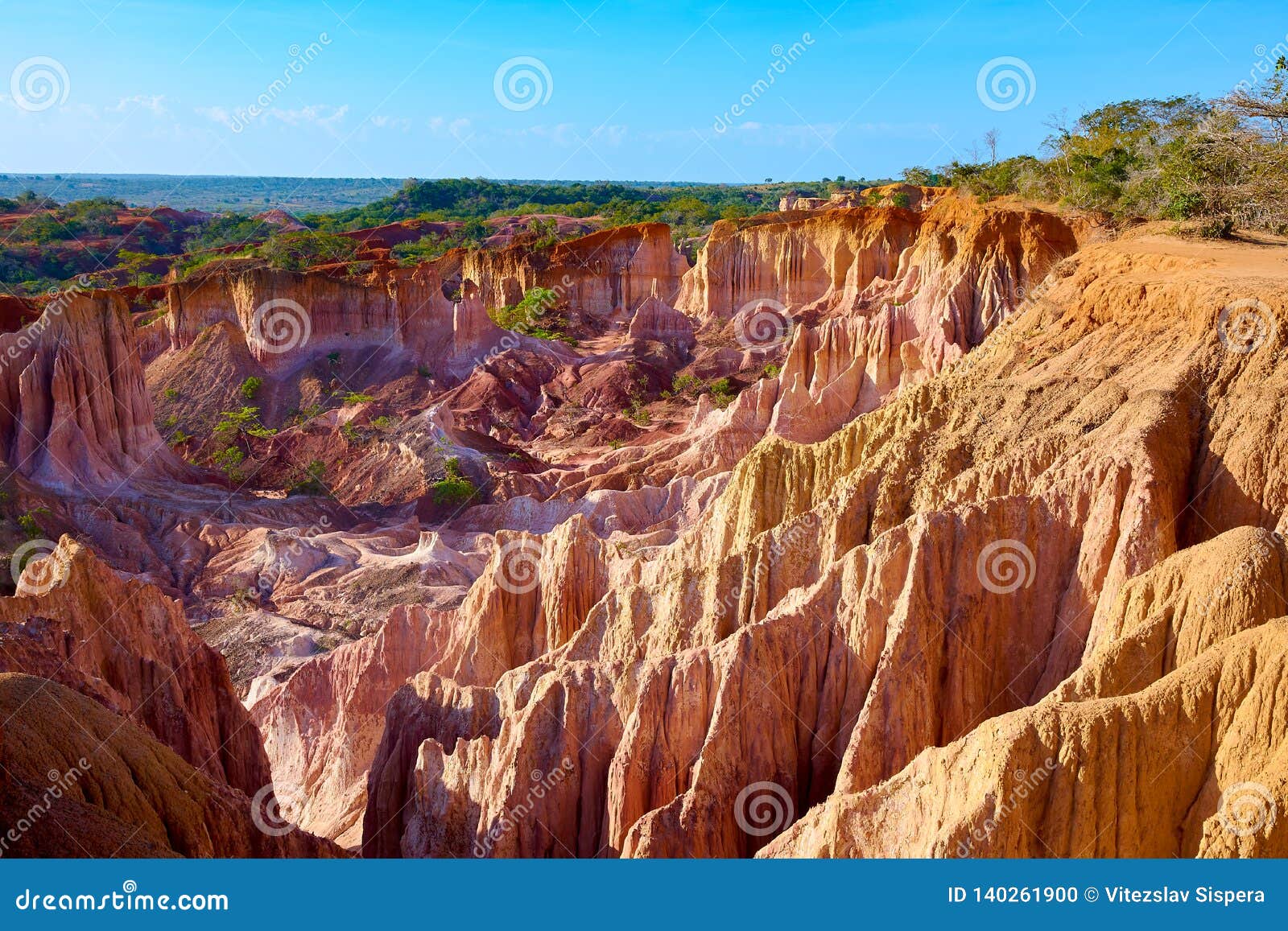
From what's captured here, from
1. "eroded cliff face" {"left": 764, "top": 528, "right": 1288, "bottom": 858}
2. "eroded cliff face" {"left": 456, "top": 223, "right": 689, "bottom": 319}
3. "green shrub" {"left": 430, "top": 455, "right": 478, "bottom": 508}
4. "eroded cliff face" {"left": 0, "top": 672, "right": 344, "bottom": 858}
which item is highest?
"eroded cliff face" {"left": 456, "top": 223, "right": 689, "bottom": 319}

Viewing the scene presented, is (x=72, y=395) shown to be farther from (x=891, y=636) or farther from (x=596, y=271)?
(x=596, y=271)

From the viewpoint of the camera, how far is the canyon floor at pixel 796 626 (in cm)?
1144

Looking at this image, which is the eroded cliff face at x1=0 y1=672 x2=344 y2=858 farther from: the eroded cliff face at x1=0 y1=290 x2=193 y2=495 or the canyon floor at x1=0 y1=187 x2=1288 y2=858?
the eroded cliff face at x1=0 y1=290 x2=193 y2=495

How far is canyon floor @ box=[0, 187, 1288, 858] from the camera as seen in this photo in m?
11.4

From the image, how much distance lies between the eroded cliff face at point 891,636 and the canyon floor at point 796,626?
47mm

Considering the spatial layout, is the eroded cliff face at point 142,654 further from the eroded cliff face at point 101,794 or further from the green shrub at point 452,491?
the green shrub at point 452,491

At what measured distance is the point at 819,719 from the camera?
612 inches

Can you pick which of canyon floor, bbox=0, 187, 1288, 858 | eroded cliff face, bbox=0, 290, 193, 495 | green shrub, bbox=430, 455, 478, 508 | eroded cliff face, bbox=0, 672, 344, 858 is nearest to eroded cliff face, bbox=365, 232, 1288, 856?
canyon floor, bbox=0, 187, 1288, 858

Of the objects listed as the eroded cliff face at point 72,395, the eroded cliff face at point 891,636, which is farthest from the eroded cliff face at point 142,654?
the eroded cliff face at point 72,395

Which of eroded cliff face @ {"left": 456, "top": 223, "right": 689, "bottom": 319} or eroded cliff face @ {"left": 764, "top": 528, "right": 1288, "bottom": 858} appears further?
eroded cliff face @ {"left": 456, "top": 223, "right": 689, "bottom": 319}

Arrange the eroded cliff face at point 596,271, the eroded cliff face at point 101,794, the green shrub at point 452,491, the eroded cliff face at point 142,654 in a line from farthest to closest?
the eroded cliff face at point 596,271 → the green shrub at point 452,491 → the eroded cliff face at point 142,654 → the eroded cliff face at point 101,794

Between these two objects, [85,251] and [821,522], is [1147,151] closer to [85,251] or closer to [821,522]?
[821,522]

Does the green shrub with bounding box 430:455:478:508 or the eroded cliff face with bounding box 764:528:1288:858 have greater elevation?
the eroded cliff face with bounding box 764:528:1288:858

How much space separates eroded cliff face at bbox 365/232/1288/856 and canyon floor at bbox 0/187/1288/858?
0.05 m
